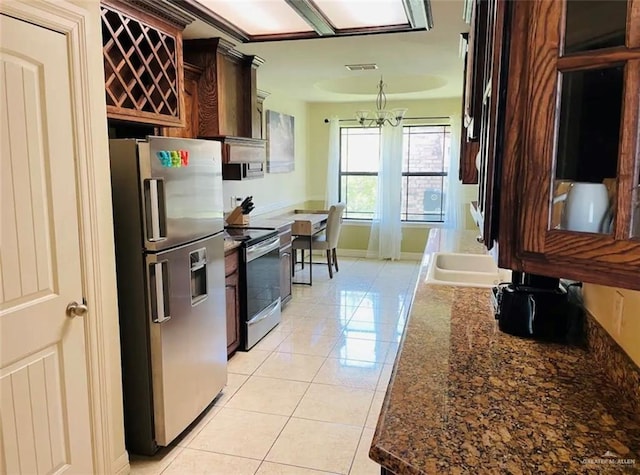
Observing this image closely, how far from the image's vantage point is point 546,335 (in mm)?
1675

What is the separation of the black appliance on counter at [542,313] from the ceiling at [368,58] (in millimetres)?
1840

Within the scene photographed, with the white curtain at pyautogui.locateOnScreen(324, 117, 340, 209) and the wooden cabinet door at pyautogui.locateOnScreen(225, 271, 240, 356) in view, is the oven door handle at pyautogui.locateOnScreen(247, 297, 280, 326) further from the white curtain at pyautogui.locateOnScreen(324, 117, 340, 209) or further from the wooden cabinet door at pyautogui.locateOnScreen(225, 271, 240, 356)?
the white curtain at pyautogui.locateOnScreen(324, 117, 340, 209)

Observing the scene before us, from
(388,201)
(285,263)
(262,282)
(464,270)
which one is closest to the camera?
(464,270)

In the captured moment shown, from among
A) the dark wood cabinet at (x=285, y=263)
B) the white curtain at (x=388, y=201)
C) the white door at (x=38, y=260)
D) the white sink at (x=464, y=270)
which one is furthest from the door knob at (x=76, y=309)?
the white curtain at (x=388, y=201)

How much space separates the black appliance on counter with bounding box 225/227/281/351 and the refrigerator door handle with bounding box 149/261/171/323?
4.34 ft

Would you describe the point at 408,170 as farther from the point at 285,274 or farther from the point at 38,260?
the point at 38,260

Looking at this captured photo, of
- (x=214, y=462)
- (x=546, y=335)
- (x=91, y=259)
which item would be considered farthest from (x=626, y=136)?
(x=214, y=462)

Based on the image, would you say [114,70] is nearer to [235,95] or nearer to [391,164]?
[235,95]

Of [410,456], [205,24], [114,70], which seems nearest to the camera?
[410,456]

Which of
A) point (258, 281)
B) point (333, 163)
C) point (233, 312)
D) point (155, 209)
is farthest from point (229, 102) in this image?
point (333, 163)

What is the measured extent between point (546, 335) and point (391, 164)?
5.71 meters

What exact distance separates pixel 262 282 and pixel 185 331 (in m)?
1.48

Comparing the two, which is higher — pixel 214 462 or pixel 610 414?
pixel 610 414

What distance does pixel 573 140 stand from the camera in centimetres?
79
